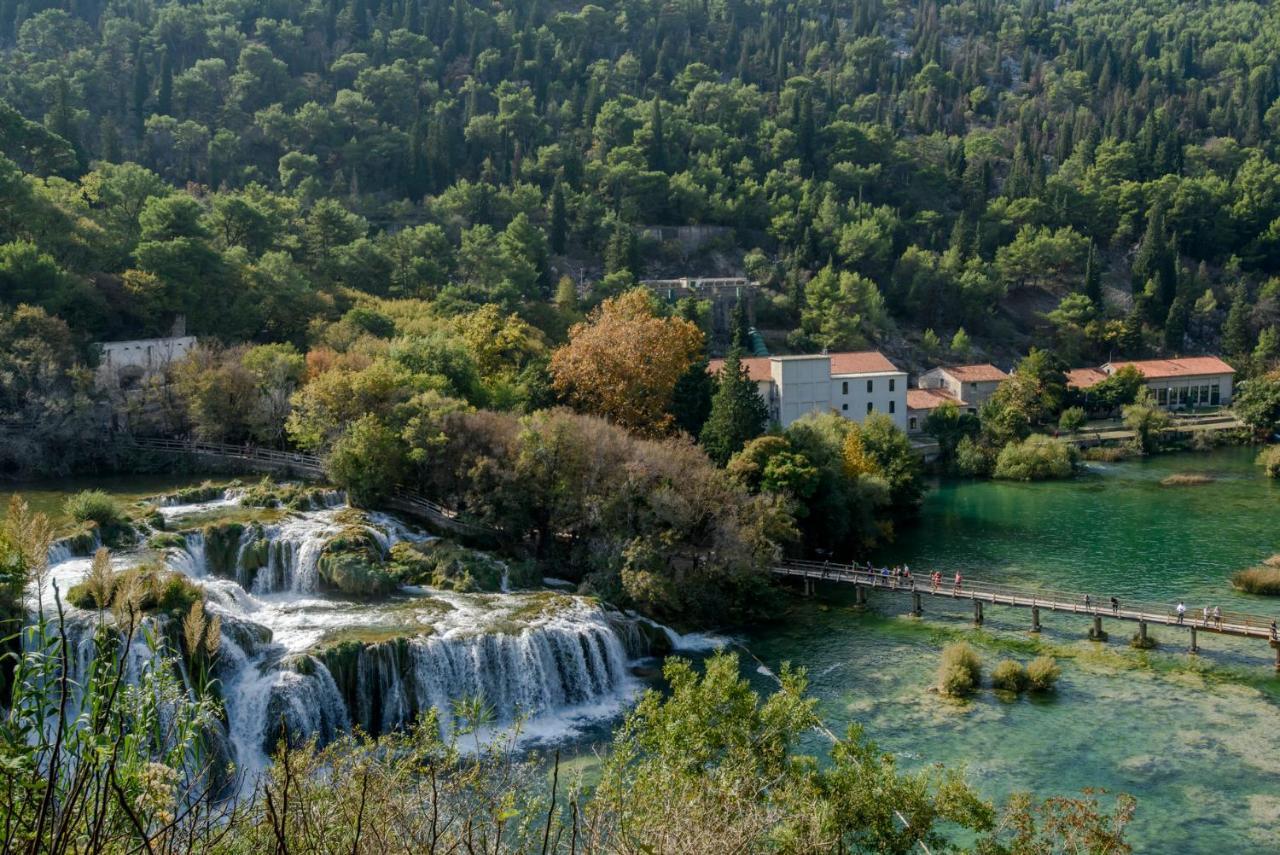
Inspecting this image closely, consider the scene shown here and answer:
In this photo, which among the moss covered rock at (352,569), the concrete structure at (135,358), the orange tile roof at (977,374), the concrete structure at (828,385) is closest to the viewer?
the moss covered rock at (352,569)

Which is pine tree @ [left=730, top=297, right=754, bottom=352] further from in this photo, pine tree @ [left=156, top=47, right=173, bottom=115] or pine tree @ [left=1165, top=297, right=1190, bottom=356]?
pine tree @ [left=156, top=47, right=173, bottom=115]

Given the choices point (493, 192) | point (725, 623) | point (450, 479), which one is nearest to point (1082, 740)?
point (725, 623)

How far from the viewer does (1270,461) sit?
5712 cm

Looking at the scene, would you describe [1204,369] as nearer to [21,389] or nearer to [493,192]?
[493,192]

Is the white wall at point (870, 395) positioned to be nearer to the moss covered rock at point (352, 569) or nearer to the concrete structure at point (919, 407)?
the concrete structure at point (919, 407)

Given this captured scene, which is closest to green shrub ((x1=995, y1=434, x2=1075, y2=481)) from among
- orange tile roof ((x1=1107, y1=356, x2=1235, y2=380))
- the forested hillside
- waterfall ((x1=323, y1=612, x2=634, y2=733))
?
the forested hillside

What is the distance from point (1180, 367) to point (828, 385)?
112 feet

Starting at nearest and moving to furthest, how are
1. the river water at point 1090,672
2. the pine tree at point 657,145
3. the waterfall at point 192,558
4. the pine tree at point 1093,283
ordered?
the river water at point 1090,672
the waterfall at point 192,558
the pine tree at point 1093,283
the pine tree at point 657,145

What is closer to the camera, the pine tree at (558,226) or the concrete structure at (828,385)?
the concrete structure at (828,385)

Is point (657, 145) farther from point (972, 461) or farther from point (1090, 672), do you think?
point (1090, 672)

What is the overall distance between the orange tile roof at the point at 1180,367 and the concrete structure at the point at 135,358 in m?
59.1

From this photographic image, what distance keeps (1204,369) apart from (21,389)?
72.2 meters

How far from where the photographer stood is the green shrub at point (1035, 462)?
190 feet

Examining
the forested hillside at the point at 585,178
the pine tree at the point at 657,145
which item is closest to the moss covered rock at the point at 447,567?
the forested hillside at the point at 585,178
